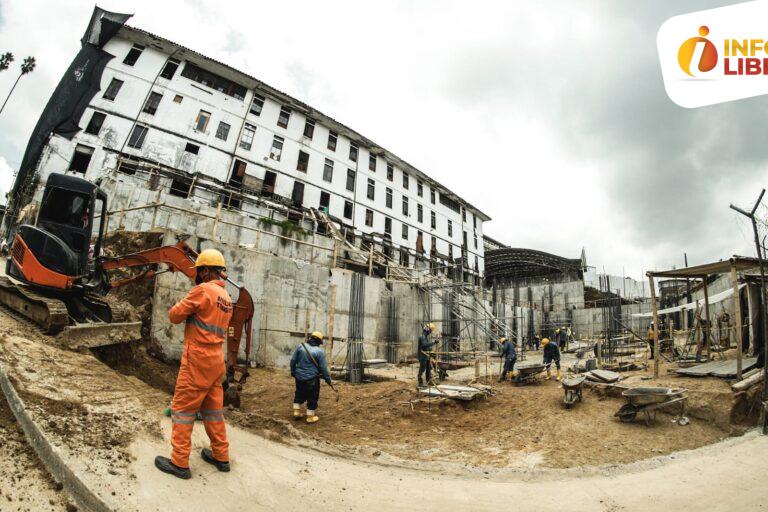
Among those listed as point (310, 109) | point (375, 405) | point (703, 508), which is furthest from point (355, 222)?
point (703, 508)

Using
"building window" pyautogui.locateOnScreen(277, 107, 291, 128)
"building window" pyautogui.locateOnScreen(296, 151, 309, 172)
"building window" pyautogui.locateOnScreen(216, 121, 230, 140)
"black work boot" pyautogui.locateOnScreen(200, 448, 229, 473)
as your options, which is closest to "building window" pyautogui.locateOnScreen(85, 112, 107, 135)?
"building window" pyautogui.locateOnScreen(216, 121, 230, 140)

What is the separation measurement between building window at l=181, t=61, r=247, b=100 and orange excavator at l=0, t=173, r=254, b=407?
20.6 meters

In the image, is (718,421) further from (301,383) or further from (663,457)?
(301,383)

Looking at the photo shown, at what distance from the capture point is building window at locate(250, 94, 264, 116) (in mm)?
25547

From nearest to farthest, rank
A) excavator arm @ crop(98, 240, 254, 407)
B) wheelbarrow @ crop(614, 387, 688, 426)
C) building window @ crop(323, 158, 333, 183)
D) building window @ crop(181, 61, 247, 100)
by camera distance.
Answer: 1. excavator arm @ crop(98, 240, 254, 407)
2. wheelbarrow @ crop(614, 387, 688, 426)
3. building window @ crop(181, 61, 247, 100)
4. building window @ crop(323, 158, 333, 183)

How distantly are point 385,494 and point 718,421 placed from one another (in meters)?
6.67

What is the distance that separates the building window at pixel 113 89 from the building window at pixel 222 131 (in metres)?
5.55

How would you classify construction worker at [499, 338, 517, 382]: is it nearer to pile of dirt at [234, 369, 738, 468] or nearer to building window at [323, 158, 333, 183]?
pile of dirt at [234, 369, 738, 468]

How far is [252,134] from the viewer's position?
24938 millimetres

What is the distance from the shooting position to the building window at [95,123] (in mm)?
20000

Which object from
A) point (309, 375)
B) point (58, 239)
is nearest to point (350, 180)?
point (58, 239)

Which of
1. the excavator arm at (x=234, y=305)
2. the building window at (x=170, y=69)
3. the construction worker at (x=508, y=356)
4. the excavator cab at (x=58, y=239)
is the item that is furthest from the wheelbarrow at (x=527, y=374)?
the building window at (x=170, y=69)

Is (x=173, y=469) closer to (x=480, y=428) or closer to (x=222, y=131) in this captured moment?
(x=480, y=428)

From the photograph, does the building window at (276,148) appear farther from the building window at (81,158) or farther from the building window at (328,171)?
the building window at (81,158)
